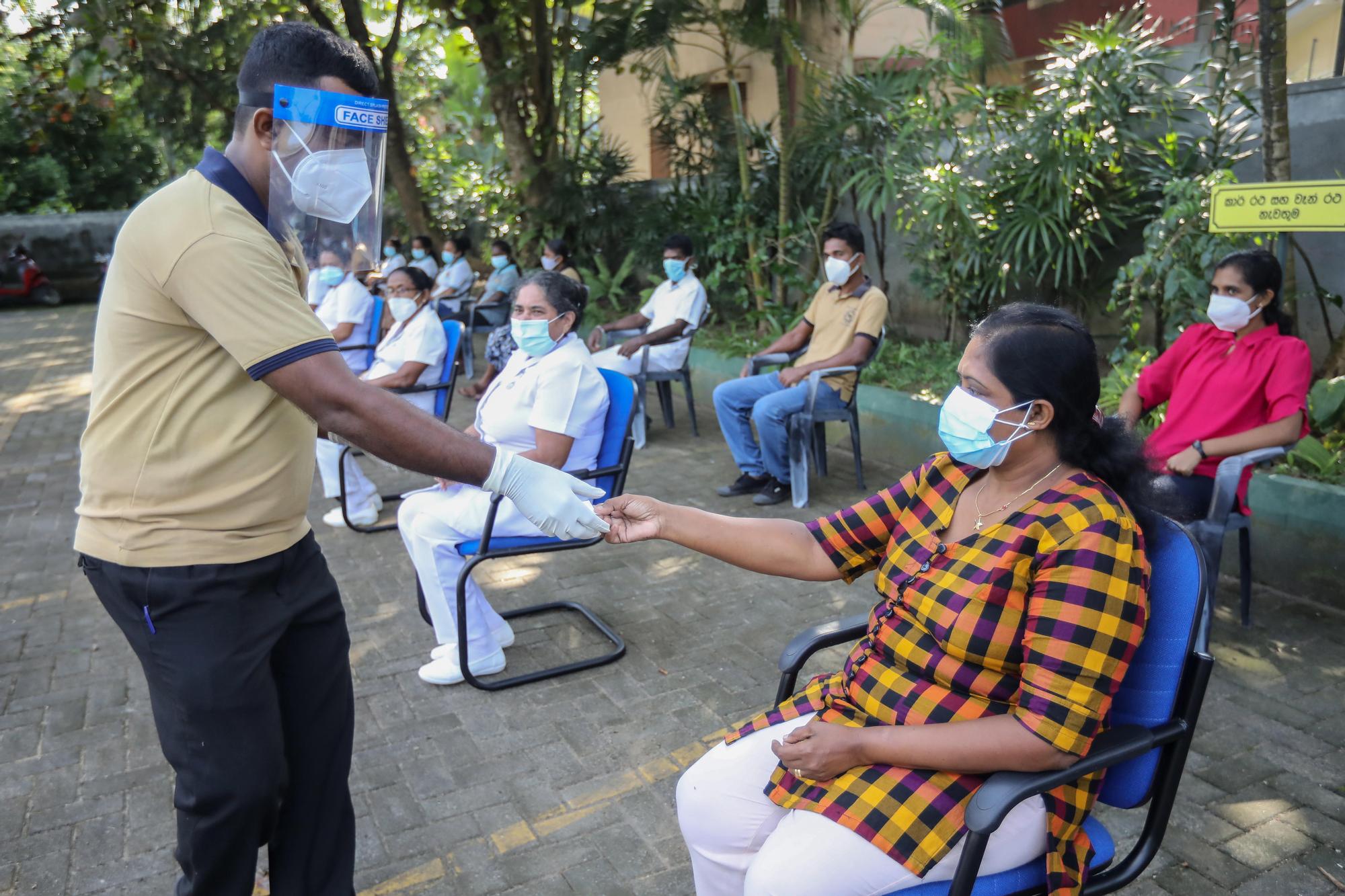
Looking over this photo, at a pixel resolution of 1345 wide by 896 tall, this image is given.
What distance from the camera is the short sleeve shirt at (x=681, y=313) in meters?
7.04

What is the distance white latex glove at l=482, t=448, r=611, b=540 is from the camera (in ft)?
6.61

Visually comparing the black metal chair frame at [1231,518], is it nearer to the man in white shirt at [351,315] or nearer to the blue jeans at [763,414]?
the blue jeans at [763,414]

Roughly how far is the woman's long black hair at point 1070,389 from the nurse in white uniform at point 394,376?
4.06 metres

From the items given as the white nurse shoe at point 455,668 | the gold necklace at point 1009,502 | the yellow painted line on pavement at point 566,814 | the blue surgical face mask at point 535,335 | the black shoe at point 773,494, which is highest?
the blue surgical face mask at point 535,335

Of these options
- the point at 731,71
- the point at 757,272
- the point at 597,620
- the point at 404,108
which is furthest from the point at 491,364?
the point at 404,108

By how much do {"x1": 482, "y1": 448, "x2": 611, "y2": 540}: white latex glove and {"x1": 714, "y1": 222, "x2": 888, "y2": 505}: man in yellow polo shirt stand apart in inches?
135

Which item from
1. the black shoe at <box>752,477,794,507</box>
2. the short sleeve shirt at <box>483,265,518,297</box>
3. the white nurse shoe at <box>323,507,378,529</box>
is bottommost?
the black shoe at <box>752,477,794,507</box>

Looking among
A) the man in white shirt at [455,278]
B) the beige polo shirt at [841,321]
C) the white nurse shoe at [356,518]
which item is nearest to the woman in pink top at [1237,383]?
the beige polo shirt at [841,321]

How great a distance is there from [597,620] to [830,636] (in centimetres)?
200

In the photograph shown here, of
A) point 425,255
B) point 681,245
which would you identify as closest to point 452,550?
point 681,245

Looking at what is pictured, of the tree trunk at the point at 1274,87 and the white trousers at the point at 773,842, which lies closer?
the white trousers at the point at 773,842

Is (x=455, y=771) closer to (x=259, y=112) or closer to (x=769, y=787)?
(x=769, y=787)

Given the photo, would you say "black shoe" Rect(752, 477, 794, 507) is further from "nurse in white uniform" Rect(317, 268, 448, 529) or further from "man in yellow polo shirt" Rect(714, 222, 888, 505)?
"nurse in white uniform" Rect(317, 268, 448, 529)

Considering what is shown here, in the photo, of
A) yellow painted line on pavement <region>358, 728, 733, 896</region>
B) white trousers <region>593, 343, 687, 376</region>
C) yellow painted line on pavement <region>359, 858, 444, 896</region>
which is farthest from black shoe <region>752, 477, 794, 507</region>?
yellow painted line on pavement <region>359, 858, 444, 896</region>
